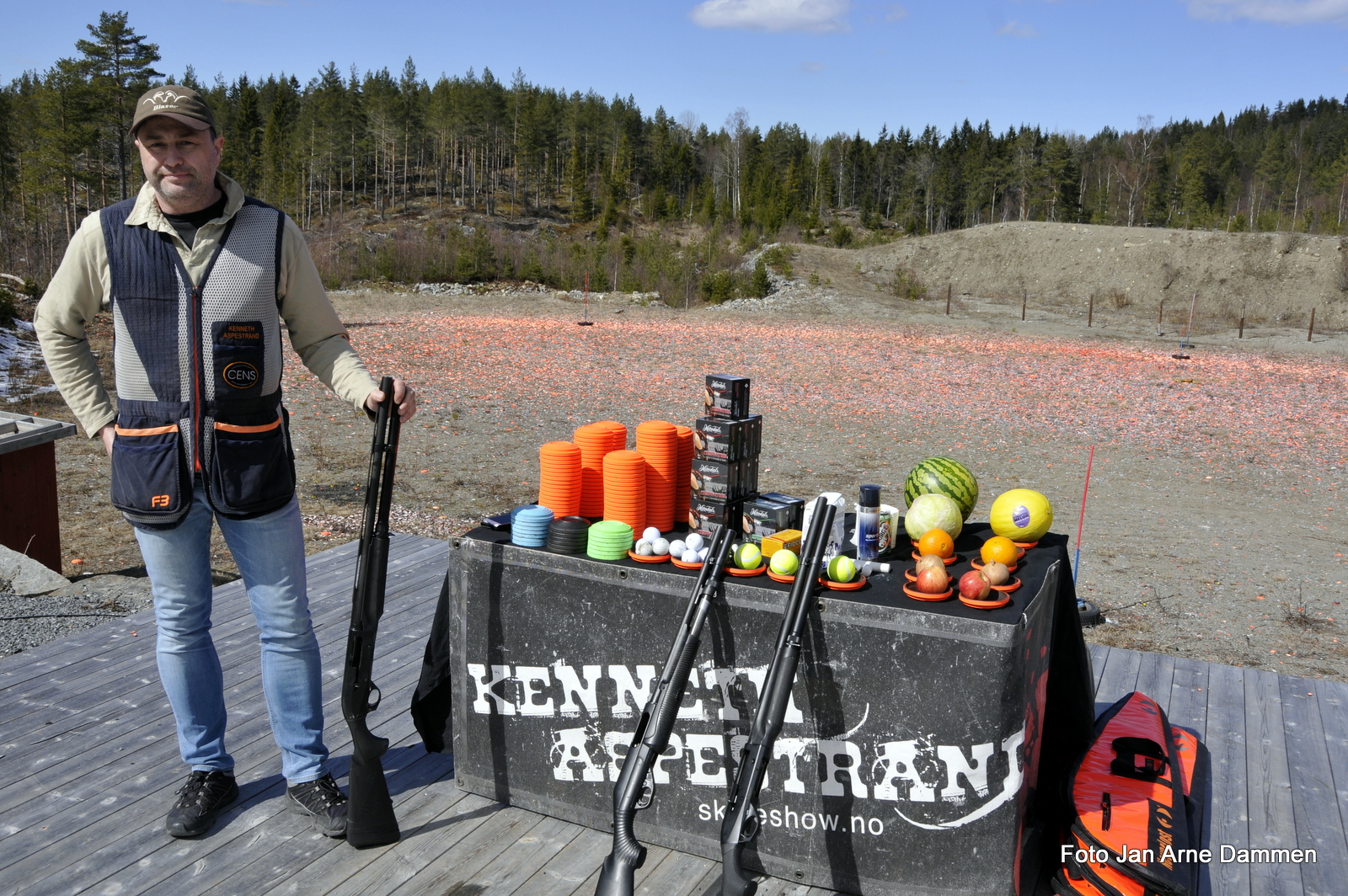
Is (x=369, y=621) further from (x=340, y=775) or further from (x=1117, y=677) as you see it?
(x=1117, y=677)

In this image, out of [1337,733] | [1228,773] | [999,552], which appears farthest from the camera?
[1337,733]

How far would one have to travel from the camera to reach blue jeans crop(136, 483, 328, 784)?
3086 millimetres

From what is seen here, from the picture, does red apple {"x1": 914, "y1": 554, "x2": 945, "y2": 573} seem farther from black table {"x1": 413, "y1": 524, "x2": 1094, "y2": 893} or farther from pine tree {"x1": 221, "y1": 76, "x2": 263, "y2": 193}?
pine tree {"x1": 221, "y1": 76, "x2": 263, "y2": 193}

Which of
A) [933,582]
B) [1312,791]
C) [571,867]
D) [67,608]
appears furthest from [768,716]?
[67,608]

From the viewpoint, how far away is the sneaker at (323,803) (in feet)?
10.7

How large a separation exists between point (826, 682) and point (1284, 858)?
185cm

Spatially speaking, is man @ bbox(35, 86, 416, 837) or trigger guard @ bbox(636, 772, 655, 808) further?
man @ bbox(35, 86, 416, 837)

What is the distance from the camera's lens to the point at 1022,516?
3.55 m

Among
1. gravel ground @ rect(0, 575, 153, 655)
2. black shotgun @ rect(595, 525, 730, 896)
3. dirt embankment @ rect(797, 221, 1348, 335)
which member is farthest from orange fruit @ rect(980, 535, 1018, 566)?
dirt embankment @ rect(797, 221, 1348, 335)

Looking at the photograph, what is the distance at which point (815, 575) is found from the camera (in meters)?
2.87

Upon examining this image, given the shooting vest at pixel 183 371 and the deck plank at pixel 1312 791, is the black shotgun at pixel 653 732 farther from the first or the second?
the deck plank at pixel 1312 791

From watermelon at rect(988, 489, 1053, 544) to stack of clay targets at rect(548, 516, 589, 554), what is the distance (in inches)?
59.5

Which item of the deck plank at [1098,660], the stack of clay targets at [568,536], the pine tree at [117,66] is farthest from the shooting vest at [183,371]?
the pine tree at [117,66]

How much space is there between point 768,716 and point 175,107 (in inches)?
96.2
